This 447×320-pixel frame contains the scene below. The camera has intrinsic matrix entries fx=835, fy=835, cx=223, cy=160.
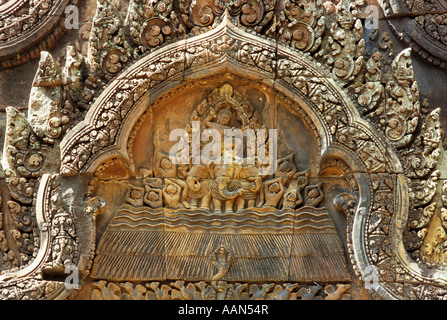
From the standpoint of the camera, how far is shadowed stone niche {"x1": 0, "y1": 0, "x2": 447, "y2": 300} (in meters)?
6.88

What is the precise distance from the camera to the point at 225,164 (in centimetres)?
715

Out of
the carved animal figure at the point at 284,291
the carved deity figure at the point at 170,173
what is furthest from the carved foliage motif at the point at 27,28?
the carved animal figure at the point at 284,291

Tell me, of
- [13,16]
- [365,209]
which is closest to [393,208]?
[365,209]

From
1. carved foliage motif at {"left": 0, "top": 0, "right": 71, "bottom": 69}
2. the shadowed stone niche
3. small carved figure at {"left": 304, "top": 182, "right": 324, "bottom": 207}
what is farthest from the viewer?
carved foliage motif at {"left": 0, "top": 0, "right": 71, "bottom": 69}

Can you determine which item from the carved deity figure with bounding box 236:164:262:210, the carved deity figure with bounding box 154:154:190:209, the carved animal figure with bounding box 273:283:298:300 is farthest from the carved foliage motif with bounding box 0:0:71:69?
the carved animal figure with bounding box 273:283:298:300

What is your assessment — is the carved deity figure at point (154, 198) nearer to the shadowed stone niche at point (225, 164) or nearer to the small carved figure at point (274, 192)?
the shadowed stone niche at point (225, 164)

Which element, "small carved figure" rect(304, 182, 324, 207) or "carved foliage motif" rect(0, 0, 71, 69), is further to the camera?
"carved foliage motif" rect(0, 0, 71, 69)

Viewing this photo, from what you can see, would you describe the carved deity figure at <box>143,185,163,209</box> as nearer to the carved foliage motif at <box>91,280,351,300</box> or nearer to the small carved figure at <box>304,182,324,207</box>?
the carved foliage motif at <box>91,280,351,300</box>

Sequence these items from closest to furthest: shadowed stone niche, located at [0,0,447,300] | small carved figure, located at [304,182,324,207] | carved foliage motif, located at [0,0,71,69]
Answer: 1. shadowed stone niche, located at [0,0,447,300]
2. small carved figure, located at [304,182,324,207]
3. carved foliage motif, located at [0,0,71,69]

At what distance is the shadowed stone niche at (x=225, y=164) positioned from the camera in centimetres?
688

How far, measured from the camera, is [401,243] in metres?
6.82

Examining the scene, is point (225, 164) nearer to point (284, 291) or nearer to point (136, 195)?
point (136, 195)

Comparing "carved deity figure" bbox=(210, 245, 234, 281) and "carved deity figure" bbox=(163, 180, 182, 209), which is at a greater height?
"carved deity figure" bbox=(163, 180, 182, 209)

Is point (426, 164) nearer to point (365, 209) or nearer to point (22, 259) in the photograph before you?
point (365, 209)
